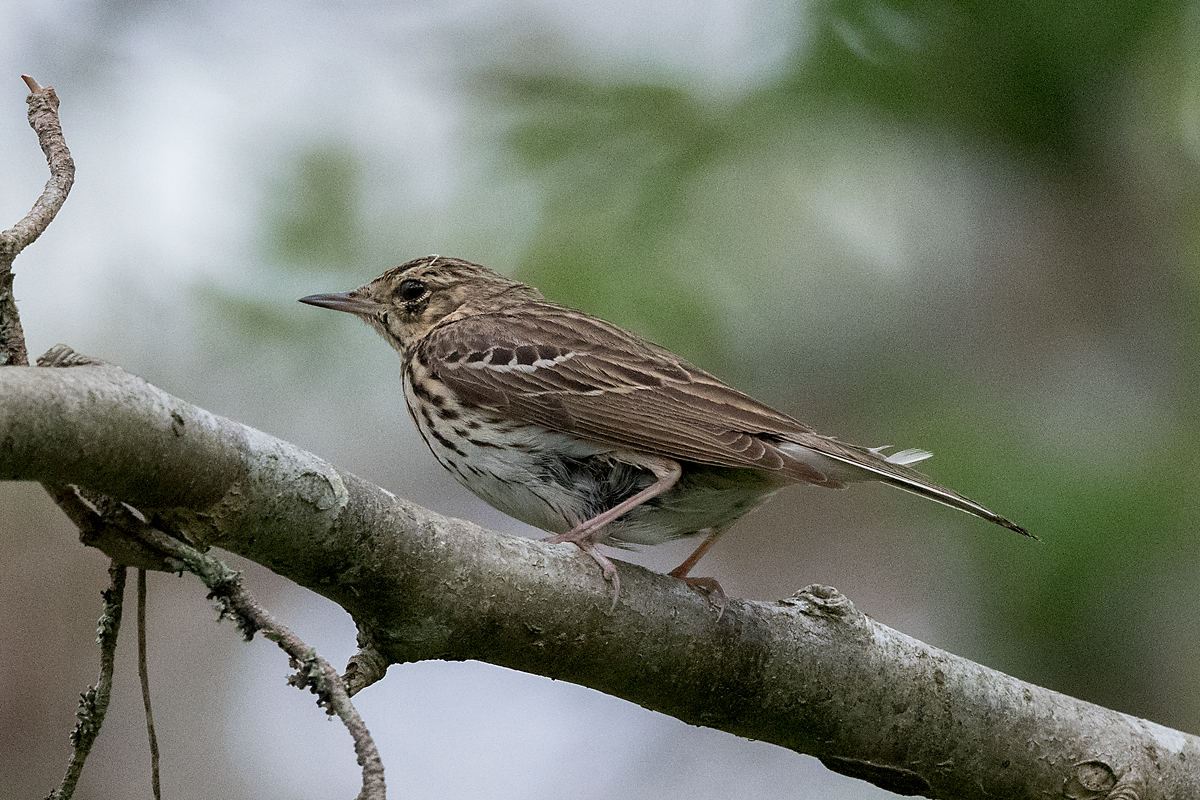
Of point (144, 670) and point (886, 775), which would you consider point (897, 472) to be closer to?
point (886, 775)

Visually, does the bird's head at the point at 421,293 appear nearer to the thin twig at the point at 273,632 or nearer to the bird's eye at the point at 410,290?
the bird's eye at the point at 410,290

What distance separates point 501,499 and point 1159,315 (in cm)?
296

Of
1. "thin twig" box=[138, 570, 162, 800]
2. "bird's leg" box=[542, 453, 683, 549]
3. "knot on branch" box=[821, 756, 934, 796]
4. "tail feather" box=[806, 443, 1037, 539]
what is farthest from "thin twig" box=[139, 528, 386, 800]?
"tail feather" box=[806, 443, 1037, 539]

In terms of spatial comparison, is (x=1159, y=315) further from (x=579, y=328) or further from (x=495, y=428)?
(x=495, y=428)

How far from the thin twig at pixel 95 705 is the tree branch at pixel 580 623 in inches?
11.5

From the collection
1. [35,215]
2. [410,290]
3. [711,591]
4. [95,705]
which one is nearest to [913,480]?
[711,591]

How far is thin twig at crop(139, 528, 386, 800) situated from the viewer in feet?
8.86

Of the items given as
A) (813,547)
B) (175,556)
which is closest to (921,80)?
(813,547)

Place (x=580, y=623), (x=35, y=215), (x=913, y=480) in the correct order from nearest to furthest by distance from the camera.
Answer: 1. (x=35, y=215)
2. (x=580, y=623)
3. (x=913, y=480)

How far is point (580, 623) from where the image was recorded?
3.49m

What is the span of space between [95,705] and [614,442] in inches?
87.2

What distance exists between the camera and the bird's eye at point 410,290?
20.4 ft

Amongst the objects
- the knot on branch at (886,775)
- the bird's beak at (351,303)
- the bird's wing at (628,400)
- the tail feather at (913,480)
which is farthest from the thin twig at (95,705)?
the bird's beak at (351,303)

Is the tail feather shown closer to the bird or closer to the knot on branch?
the bird
